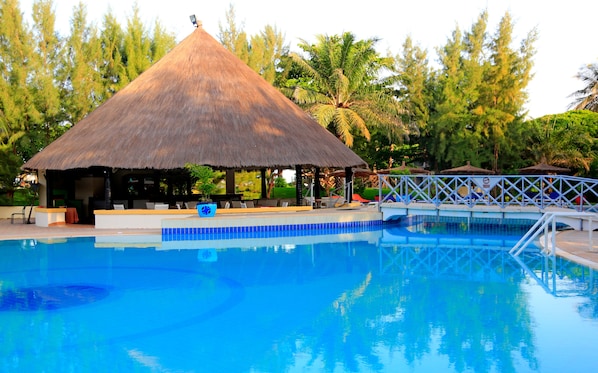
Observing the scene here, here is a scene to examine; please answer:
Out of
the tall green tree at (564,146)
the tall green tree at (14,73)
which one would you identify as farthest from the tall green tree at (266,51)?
the tall green tree at (564,146)

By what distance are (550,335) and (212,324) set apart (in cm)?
381

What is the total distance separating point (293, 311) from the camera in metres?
6.90

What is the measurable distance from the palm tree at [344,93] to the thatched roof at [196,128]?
418cm

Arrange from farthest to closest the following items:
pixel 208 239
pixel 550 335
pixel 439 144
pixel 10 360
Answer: pixel 439 144 → pixel 208 239 → pixel 550 335 → pixel 10 360

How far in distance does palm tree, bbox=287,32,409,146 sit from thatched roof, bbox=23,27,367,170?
418 cm

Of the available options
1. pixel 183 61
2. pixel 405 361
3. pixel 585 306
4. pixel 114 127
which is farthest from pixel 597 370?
pixel 183 61

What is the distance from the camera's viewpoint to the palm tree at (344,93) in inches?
917

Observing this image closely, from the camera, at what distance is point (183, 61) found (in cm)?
1895

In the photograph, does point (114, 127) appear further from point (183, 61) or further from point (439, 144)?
point (439, 144)

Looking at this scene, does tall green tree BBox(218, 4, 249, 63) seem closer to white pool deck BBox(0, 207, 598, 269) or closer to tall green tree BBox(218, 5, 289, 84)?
tall green tree BBox(218, 5, 289, 84)

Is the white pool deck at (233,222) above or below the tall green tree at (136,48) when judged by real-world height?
below

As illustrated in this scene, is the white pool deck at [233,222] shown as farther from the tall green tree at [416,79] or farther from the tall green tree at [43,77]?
the tall green tree at [416,79]

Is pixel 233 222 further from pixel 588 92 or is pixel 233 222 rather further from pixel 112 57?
pixel 588 92

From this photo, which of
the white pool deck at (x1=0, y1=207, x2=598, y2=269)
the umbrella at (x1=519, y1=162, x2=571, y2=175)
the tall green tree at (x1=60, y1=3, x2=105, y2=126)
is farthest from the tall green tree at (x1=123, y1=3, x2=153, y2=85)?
the umbrella at (x1=519, y1=162, x2=571, y2=175)
